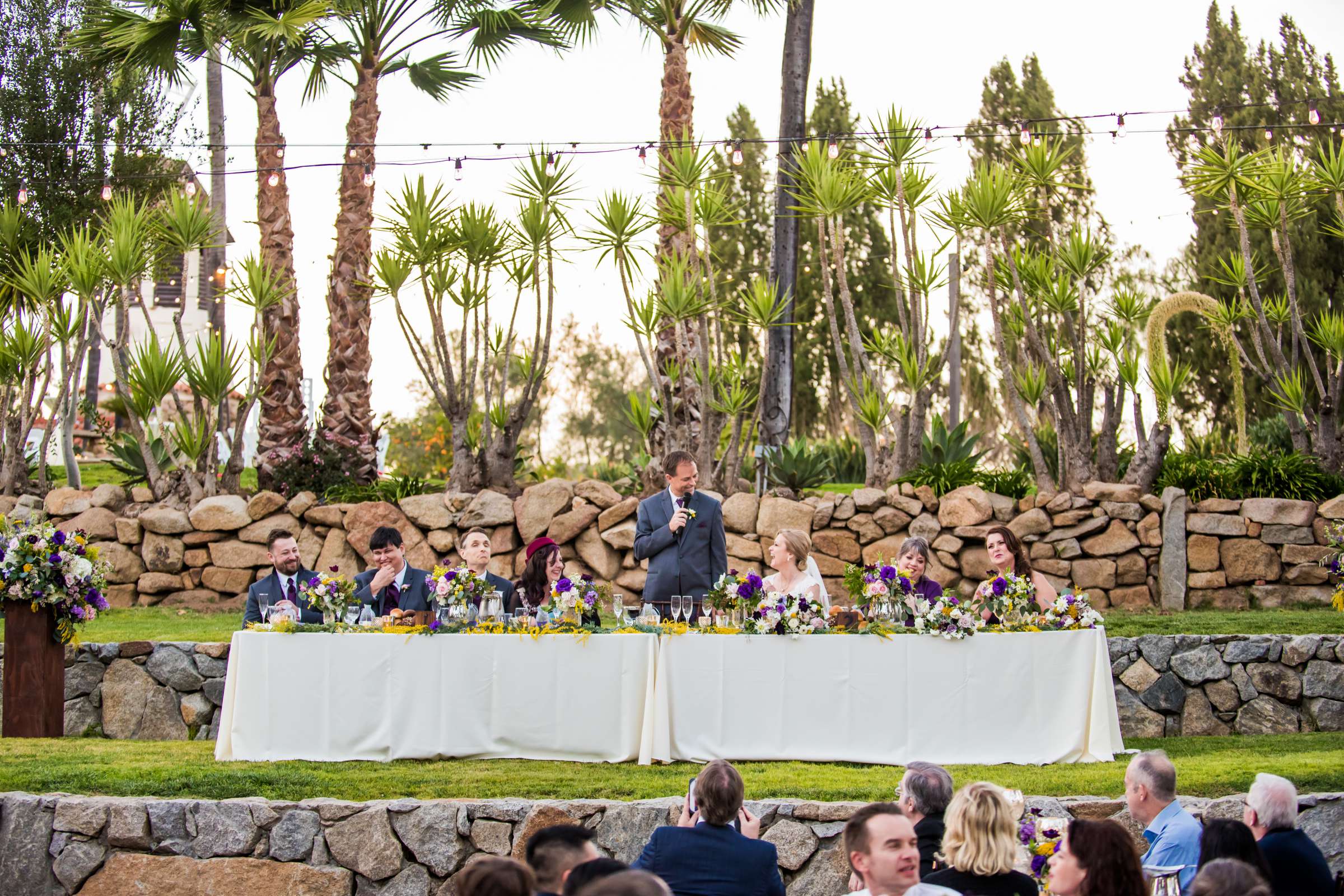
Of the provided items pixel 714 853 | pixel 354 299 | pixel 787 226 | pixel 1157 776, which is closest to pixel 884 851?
pixel 714 853

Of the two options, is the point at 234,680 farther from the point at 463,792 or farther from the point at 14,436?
the point at 14,436

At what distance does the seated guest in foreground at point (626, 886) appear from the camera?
2.55m

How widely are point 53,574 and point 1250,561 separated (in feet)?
27.9

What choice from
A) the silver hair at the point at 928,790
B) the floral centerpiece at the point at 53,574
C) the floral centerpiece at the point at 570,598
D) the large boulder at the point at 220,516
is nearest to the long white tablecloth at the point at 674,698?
the floral centerpiece at the point at 570,598

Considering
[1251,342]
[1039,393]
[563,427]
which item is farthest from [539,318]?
[563,427]

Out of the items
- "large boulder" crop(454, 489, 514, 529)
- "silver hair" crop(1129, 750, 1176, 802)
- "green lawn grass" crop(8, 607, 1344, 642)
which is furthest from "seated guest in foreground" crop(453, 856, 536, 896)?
"large boulder" crop(454, 489, 514, 529)

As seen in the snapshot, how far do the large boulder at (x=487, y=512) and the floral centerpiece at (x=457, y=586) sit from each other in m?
4.36

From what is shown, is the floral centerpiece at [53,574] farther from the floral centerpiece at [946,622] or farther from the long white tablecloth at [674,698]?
the floral centerpiece at [946,622]

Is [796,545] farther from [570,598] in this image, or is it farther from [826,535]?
[826,535]

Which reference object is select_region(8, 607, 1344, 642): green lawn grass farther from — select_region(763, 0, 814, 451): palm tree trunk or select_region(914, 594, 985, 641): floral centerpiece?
select_region(763, 0, 814, 451): palm tree trunk

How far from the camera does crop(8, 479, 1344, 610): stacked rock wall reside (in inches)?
397

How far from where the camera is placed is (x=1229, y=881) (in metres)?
3.04

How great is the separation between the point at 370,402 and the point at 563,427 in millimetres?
17660

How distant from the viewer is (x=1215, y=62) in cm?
2273
